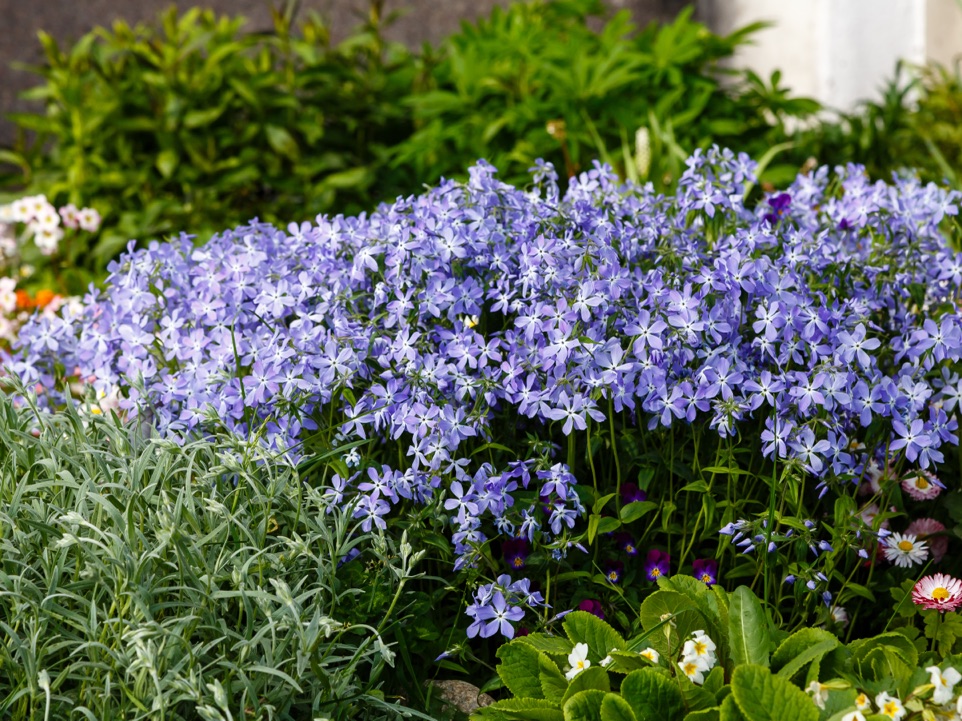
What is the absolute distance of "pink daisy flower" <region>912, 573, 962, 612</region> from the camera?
185 cm

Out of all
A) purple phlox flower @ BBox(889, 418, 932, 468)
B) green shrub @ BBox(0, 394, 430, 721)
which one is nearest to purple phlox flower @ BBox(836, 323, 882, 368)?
purple phlox flower @ BBox(889, 418, 932, 468)

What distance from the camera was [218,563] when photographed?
1598 millimetres

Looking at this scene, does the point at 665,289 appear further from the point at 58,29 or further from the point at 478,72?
the point at 58,29

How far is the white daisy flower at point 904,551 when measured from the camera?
2021 mm

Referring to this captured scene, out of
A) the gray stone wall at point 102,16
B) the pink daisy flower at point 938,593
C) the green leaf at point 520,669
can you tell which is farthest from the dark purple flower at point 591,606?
the gray stone wall at point 102,16

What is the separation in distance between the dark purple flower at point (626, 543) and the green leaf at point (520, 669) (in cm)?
41

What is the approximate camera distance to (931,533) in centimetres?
210

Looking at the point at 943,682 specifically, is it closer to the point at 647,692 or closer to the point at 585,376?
the point at 647,692

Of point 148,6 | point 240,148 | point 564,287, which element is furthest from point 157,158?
point 564,287

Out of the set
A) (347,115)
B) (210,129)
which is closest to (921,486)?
(347,115)

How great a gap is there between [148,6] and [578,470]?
13.3ft

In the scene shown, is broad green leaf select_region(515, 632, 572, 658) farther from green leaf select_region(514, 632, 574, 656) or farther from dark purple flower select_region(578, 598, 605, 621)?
dark purple flower select_region(578, 598, 605, 621)

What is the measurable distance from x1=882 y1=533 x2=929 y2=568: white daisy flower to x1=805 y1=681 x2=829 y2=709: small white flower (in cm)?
58

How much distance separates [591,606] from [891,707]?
24.8 inches
